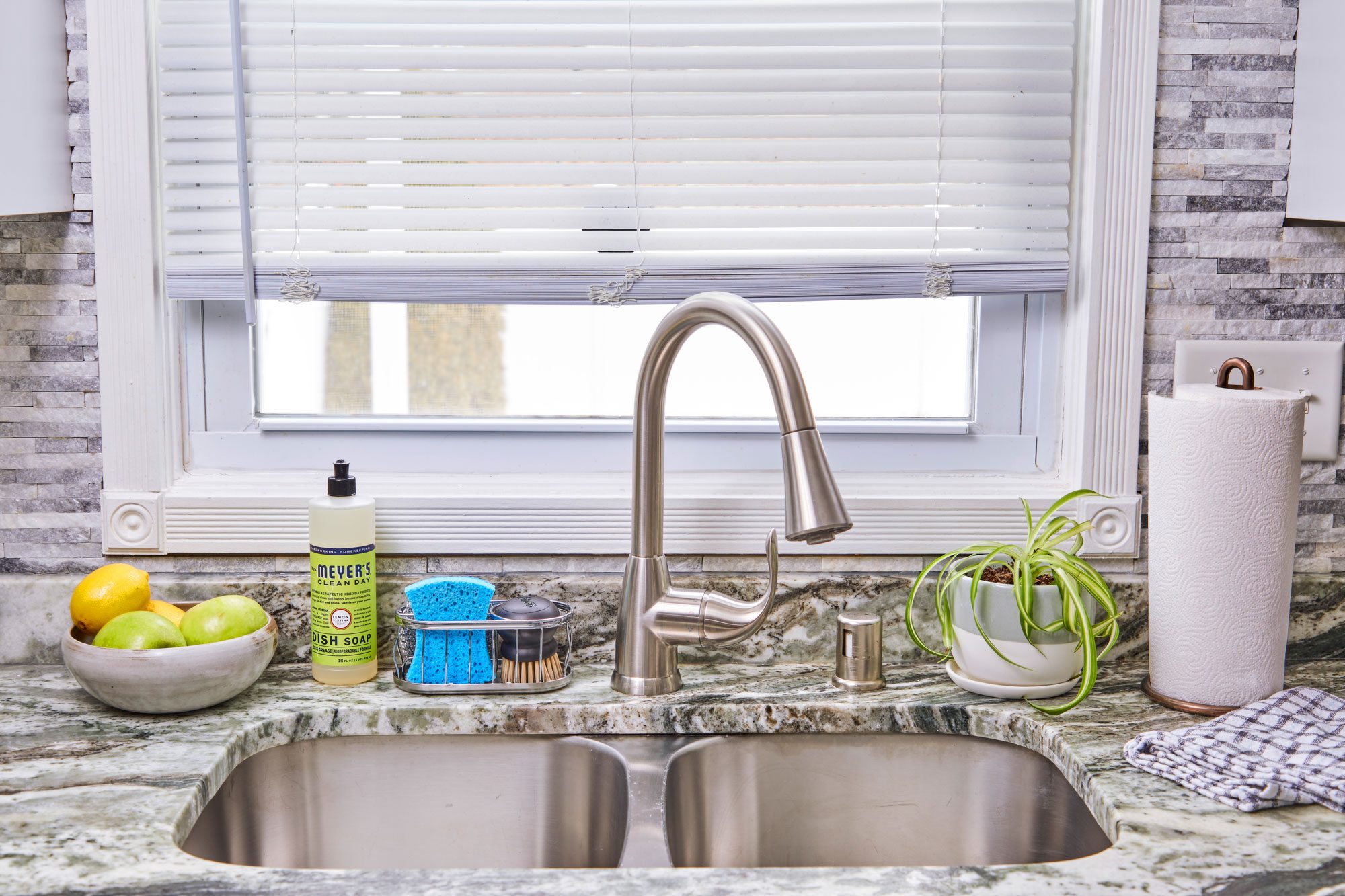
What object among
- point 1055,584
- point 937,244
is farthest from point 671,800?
point 937,244

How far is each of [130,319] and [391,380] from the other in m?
0.30

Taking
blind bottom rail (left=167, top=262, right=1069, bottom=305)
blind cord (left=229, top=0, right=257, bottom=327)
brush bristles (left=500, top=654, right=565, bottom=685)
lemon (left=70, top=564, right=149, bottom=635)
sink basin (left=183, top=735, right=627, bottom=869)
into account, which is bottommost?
sink basin (left=183, top=735, right=627, bottom=869)

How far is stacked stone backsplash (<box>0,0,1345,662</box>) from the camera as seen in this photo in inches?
46.8

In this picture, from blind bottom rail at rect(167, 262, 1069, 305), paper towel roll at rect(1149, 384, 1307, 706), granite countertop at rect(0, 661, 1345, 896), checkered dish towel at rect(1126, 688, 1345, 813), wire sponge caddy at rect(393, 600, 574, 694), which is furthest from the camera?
blind bottom rail at rect(167, 262, 1069, 305)

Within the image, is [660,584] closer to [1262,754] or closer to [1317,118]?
[1262,754]

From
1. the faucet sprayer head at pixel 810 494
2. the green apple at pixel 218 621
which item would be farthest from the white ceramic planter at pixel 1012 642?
the green apple at pixel 218 621

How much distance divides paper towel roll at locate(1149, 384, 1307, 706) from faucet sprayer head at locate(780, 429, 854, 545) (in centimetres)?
35

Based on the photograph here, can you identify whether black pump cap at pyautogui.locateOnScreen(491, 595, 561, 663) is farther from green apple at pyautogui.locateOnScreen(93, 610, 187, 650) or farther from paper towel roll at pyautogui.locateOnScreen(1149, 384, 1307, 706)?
paper towel roll at pyautogui.locateOnScreen(1149, 384, 1307, 706)

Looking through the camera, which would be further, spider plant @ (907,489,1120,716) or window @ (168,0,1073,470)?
window @ (168,0,1073,470)

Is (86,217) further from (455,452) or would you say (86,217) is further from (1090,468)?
(1090,468)

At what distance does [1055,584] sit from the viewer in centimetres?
109

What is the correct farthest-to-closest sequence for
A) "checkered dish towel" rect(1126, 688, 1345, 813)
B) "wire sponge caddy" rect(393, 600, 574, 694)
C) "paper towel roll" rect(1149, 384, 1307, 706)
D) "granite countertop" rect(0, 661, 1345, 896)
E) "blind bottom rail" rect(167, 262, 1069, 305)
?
1. "blind bottom rail" rect(167, 262, 1069, 305)
2. "wire sponge caddy" rect(393, 600, 574, 694)
3. "paper towel roll" rect(1149, 384, 1307, 706)
4. "checkered dish towel" rect(1126, 688, 1345, 813)
5. "granite countertop" rect(0, 661, 1345, 896)

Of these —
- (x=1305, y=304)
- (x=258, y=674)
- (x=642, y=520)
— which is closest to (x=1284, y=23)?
(x=1305, y=304)

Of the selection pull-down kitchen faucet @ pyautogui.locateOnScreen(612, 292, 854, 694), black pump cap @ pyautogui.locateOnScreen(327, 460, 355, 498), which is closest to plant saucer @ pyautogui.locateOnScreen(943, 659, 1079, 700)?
pull-down kitchen faucet @ pyautogui.locateOnScreen(612, 292, 854, 694)
